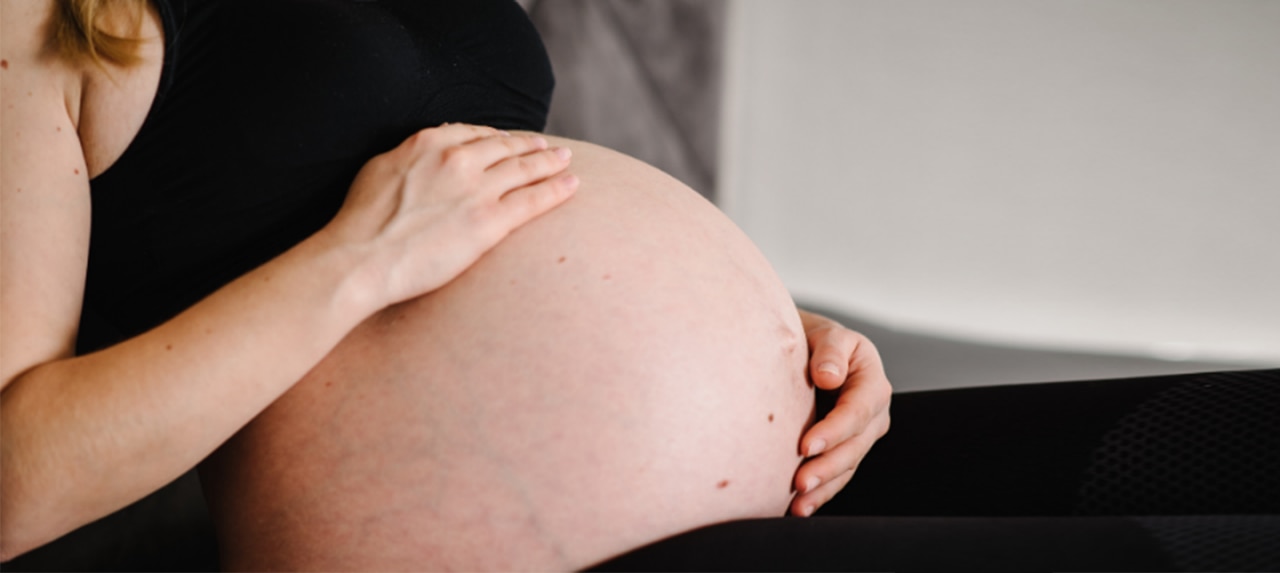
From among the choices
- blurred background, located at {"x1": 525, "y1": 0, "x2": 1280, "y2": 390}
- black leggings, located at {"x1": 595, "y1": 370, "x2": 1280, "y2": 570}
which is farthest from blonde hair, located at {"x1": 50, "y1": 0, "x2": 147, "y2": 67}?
blurred background, located at {"x1": 525, "y1": 0, "x2": 1280, "y2": 390}

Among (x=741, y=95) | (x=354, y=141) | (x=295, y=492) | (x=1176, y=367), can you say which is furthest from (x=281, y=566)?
(x=1176, y=367)

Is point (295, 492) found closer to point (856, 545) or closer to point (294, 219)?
point (294, 219)

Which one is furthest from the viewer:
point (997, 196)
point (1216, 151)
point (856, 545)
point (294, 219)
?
point (997, 196)

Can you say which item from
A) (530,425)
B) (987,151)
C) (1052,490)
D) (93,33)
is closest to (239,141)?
(93,33)

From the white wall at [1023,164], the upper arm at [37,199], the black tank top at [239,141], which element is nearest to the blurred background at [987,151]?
the white wall at [1023,164]

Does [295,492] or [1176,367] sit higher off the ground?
[295,492]

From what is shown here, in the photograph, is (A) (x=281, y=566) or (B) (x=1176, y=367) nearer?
(A) (x=281, y=566)

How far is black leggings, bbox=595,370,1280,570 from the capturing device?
16.9 inches

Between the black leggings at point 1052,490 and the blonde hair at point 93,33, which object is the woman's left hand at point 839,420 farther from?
the blonde hair at point 93,33

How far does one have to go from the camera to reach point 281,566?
0.54m

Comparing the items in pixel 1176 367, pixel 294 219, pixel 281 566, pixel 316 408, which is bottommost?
pixel 1176 367

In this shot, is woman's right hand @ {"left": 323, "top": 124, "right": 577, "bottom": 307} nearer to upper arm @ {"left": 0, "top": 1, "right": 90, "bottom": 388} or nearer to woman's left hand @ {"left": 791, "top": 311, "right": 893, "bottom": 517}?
upper arm @ {"left": 0, "top": 1, "right": 90, "bottom": 388}

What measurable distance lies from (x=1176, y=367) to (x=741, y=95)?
1.01 meters

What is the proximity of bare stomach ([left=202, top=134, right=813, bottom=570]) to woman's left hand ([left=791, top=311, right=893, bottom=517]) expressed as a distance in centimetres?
2
